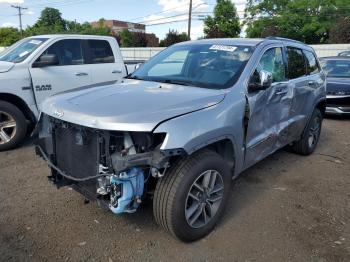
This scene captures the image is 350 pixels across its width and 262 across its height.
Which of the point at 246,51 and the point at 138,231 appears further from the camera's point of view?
the point at 246,51

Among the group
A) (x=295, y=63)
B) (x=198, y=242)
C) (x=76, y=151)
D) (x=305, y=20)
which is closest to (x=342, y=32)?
(x=305, y=20)

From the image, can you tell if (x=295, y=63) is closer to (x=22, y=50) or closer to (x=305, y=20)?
(x=22, y=50)

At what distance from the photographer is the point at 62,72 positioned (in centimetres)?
639

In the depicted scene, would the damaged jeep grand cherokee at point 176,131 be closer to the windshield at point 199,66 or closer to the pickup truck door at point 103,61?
the windshield at point 199,66

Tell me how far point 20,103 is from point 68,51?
1335 millimetres

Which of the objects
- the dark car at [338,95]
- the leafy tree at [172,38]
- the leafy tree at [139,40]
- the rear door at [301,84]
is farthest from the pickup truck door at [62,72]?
the leafy tree at [139,40]

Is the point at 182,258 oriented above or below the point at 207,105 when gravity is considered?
Result: below

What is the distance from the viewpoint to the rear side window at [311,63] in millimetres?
5520

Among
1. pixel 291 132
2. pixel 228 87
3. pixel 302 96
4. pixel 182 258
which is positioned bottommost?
pixel 182 258

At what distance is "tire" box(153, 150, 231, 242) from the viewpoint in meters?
2.99

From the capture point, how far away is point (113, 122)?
2.78m

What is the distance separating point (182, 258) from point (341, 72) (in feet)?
28.3

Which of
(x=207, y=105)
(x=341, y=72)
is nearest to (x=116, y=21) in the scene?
(x=341, y=72)

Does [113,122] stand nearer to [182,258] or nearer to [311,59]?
[182,258]
